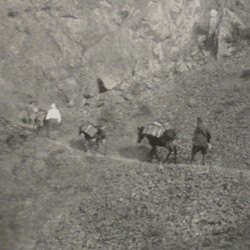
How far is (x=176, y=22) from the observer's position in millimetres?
39156

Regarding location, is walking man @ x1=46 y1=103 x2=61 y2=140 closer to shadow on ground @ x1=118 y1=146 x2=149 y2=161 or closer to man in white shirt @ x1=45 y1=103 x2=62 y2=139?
man in white shirt @ x1=45 y1=103 x2=62 y2=139

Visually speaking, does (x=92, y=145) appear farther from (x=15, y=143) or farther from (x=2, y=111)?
(x=2, y=111)

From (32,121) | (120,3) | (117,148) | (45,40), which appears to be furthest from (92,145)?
(120,3)

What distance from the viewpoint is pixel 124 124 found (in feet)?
105

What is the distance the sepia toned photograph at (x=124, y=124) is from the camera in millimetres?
20766

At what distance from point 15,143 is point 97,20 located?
12.9 meters

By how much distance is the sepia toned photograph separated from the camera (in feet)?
68.1

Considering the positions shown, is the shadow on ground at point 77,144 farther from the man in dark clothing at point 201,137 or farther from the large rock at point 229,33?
the large rock at point 229,33

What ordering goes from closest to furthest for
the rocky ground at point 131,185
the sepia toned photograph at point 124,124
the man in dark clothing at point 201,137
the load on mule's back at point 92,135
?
the rocky ground at point 131,185 < the sepia toned photograph at point 124,124 < the man in dark clothing at point 201,137 < the load on mule's back at point 92,135

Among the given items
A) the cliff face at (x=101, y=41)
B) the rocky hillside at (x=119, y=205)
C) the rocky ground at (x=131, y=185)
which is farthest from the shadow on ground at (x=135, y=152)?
the cliff face at (x=101, y=41)

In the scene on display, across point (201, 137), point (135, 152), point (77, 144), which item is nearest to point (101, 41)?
point (77, 144)

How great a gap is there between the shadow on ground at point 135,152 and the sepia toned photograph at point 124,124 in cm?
7

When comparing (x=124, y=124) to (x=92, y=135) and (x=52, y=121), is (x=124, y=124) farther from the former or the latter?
(x=92, y=135)

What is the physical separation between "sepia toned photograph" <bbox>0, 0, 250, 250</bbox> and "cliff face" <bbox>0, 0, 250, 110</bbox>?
0.07 meters
